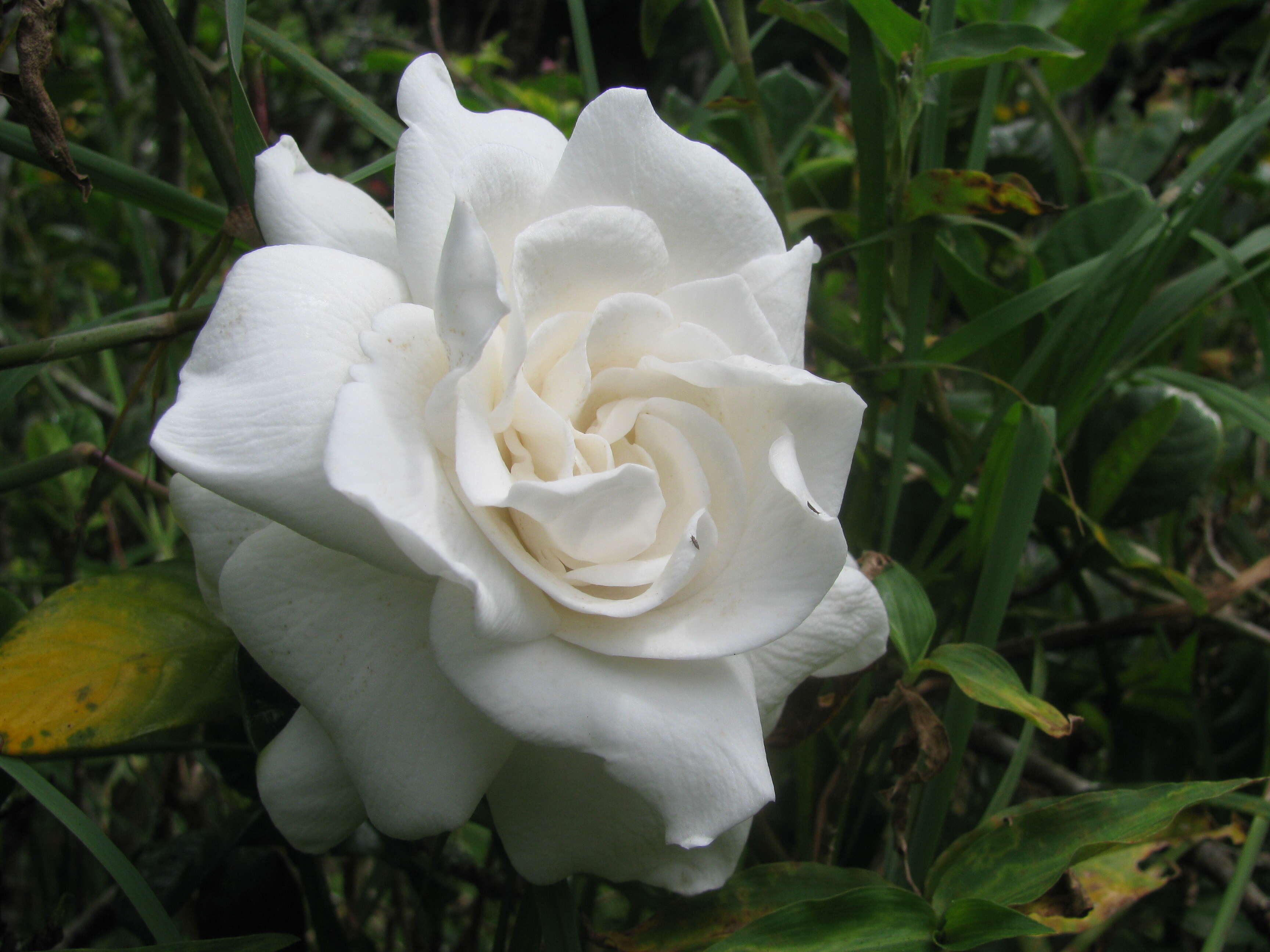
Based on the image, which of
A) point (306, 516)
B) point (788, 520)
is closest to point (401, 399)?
point (306, 516)

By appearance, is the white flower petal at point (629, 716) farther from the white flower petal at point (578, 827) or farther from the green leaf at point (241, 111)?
the green leaf at point (241, 111)

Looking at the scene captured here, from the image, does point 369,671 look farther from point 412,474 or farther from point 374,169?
point 374,169

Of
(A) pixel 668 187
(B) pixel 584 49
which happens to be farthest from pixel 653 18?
(A) pixel 668 187

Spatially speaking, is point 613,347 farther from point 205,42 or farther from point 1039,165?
point 205,42

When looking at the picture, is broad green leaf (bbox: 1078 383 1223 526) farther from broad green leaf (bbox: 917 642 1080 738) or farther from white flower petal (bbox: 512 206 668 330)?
white flower petal (bbox: 512 206 668 330)

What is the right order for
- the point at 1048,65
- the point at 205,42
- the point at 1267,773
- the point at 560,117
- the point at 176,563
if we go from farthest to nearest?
1. the point at 205,42
2. the point at 560,117
3. the point at 1048,65
4. the point at 1267,773
5. the point at 176,563

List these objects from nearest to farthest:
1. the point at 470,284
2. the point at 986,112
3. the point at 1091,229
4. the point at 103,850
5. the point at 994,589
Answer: the point at 470,284 < the point at 103,850 < the point at 994,589 < the point at 986,112 < the point at 1091,229

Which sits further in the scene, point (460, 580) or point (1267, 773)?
point (1267, 773)
